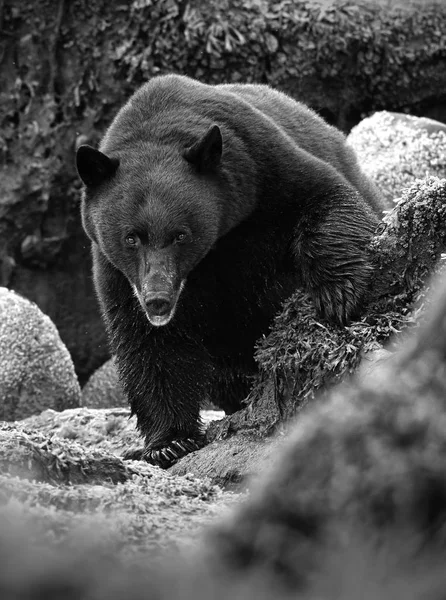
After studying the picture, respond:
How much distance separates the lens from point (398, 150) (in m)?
10.9

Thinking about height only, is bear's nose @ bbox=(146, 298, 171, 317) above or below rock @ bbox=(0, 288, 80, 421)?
above

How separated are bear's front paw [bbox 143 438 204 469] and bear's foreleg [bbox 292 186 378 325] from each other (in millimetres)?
1347

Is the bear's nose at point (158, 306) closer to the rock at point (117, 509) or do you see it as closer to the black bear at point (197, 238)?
the black bear at point (197, 238)

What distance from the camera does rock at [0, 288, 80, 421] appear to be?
988cm

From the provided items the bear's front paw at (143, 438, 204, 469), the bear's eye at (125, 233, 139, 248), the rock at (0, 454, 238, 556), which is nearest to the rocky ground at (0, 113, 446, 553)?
the rock at (0, 454, 238, 556)

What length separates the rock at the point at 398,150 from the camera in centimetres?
1075

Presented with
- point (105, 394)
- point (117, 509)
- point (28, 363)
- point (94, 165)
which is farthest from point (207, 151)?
point (105, 394)

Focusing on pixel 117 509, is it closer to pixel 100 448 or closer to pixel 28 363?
pixel 100 448

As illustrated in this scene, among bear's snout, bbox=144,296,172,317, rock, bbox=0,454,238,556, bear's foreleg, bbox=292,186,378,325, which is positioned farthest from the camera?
bear's snout, bbox=144,296,172,317

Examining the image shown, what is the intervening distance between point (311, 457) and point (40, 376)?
8237 millimetres

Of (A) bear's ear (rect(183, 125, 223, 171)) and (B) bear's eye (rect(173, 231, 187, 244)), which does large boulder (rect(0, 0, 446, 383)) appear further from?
(B) bear's eye (rect(173, 231, 187, 244))

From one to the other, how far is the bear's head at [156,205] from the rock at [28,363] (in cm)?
367

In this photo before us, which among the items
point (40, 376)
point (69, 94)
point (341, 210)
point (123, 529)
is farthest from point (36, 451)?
point (69, 94)

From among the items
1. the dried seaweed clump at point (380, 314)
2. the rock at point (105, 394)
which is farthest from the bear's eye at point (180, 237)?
the rock at point (105, 394)
